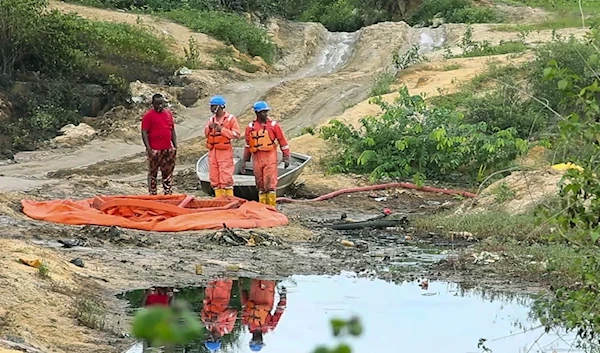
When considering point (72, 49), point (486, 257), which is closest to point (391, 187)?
point (486, 257)

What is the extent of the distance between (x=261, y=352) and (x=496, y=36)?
1218 inches

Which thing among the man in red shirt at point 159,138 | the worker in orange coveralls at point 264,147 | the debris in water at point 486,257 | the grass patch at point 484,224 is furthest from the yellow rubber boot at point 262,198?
the debris in water at point 486,257

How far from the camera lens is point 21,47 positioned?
1069 inches

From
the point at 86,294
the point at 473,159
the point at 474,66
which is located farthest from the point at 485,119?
the point at 86,294

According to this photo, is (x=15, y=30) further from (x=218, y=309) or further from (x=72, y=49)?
(x=218, y=309)

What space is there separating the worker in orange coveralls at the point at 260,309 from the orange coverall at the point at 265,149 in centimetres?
399

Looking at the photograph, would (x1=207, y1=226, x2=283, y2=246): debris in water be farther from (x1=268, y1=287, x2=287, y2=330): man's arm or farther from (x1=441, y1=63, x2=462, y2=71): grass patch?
(x1=441, y1=63, x2=462, y2=71): grass patch

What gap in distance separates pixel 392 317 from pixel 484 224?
5394 millimetres

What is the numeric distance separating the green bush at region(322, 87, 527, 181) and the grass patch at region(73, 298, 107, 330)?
36.5ft

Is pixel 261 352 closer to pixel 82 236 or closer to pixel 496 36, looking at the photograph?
pixel 82 236

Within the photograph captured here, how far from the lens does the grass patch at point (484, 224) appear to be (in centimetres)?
1350

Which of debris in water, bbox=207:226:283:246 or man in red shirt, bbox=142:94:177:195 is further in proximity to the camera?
man in red shirt, bbox=142:94:177:195

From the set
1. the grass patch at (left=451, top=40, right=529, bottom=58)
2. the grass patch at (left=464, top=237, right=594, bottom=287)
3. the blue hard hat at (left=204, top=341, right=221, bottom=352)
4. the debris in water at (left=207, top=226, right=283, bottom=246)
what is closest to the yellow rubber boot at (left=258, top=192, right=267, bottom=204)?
the debris in water at (left=207, top=226, right=283, bottom=246)

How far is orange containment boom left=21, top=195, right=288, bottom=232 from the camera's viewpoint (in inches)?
531
